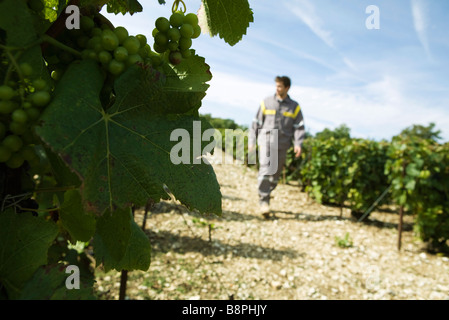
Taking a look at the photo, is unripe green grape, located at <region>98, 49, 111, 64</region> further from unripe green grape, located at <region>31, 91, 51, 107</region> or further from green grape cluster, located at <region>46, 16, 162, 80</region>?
unripe green grape, located at <region>31, 91, 51, 107</region>

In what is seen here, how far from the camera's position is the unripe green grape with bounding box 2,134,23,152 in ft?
2.10

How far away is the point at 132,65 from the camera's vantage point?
71 cm

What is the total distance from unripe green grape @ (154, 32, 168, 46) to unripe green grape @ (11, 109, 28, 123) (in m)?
0.35

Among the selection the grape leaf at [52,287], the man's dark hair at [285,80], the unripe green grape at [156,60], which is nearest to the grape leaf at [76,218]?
the grape leaf at [52,287]

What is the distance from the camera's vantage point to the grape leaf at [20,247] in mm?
720

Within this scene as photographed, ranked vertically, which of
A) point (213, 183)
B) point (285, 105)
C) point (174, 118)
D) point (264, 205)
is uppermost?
point (285, 105)

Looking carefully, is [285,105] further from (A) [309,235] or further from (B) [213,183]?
(B) [213,183]

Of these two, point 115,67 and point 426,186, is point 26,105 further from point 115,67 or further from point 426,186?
point 426,186

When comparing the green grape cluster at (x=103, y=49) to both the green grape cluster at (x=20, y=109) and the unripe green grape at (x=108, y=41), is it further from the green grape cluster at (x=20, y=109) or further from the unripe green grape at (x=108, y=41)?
the green grape cluster at (x=20, y=109)

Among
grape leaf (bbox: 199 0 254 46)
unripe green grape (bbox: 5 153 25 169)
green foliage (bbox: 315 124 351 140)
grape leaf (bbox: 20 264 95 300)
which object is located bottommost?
grape leaf (bbox: 20 264 95 300)

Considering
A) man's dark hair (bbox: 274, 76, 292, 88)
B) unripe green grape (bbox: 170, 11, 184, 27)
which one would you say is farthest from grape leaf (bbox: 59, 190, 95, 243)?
man's dark hair (bbox: 274, 76, 292, 88)

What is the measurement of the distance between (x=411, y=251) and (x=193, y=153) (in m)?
6.27

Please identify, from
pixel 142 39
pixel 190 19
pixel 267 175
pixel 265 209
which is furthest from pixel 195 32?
pixel 265 209
